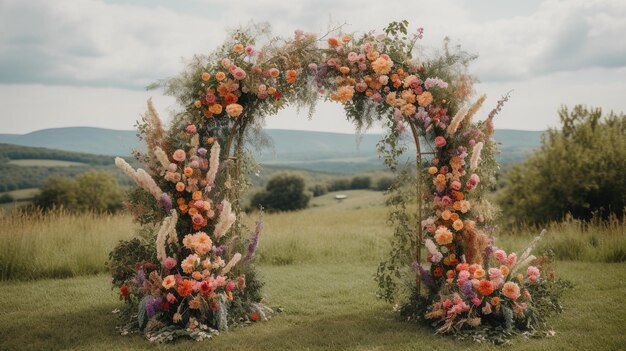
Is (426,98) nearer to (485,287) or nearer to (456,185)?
(456,185)

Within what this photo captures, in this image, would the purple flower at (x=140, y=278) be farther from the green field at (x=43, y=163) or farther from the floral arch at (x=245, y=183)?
the green field at (x=43, y=163)

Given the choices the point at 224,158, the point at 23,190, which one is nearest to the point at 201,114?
the point at 224,158

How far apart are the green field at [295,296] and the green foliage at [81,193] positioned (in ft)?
75.1

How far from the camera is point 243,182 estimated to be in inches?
267

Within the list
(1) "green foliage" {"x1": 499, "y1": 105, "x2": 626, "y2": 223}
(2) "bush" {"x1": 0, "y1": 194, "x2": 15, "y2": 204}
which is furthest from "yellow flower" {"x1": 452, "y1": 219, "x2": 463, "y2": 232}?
(2) "bush" {"x1": 0, "y1": 194, "x2": 15, "y2": 204}

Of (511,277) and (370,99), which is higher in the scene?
(370,99)

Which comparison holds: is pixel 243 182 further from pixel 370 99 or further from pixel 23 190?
pixel 23 190

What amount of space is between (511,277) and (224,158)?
3584 millimetres

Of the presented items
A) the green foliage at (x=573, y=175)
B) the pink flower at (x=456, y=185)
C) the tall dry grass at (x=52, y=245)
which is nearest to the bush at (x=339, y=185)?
the green foliage at (x=573, y=175)

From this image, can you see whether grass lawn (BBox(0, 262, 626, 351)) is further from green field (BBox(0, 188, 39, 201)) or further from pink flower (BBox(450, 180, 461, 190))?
green field (BBox(0, 188, 39, 201))

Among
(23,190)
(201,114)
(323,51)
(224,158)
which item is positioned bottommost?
(23,190)

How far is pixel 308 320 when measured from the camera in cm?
656

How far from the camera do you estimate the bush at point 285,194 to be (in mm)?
40969

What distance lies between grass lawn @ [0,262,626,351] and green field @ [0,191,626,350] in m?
0.01
